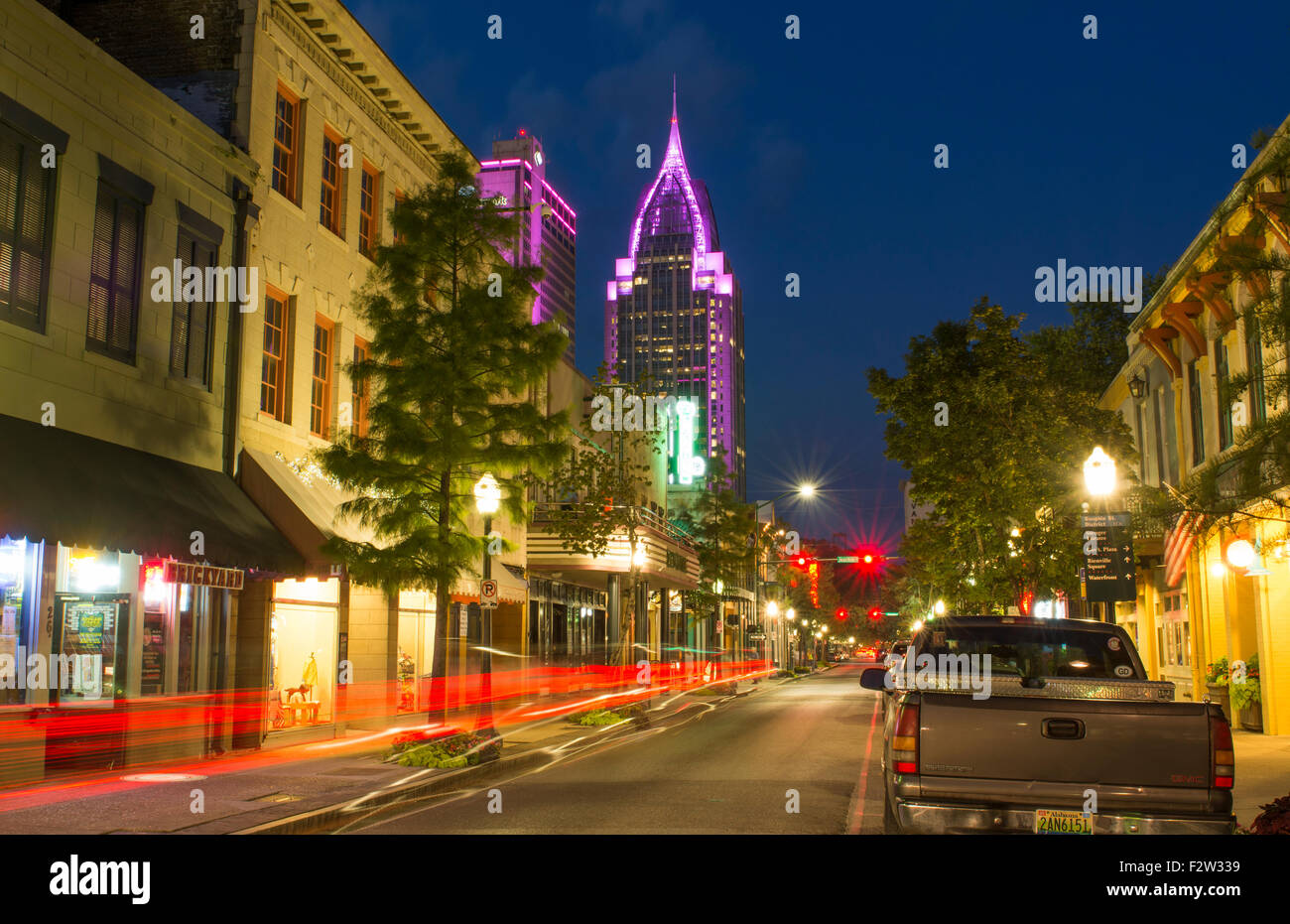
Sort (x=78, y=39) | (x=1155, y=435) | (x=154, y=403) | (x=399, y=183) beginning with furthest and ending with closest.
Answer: (x=1155, y=435) → (x=399, y=183) → (x=154, y=403) → (x=78, y=39)

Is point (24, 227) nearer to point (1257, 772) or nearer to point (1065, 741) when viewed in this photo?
point (1065, 741)

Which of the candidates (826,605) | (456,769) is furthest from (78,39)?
(826,605)

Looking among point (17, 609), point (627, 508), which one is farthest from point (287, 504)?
point (627, 508)

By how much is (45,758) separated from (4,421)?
398cm

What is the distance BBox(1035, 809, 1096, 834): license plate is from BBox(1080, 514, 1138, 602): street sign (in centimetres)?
1140

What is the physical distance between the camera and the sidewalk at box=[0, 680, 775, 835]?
10.8 metres

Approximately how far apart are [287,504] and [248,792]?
19.2ft

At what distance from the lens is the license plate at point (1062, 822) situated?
7198mm

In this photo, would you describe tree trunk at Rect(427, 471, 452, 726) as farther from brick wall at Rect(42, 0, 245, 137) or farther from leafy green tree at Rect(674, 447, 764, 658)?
leafy green tree at Rect(674, 447, 764, 658)

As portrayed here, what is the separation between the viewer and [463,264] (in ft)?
61.6

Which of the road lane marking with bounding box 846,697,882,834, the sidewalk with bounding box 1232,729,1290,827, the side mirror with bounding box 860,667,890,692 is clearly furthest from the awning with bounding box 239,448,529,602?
the sidewalk with bounding box 1232,729,1290,827

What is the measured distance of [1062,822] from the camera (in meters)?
7.23
